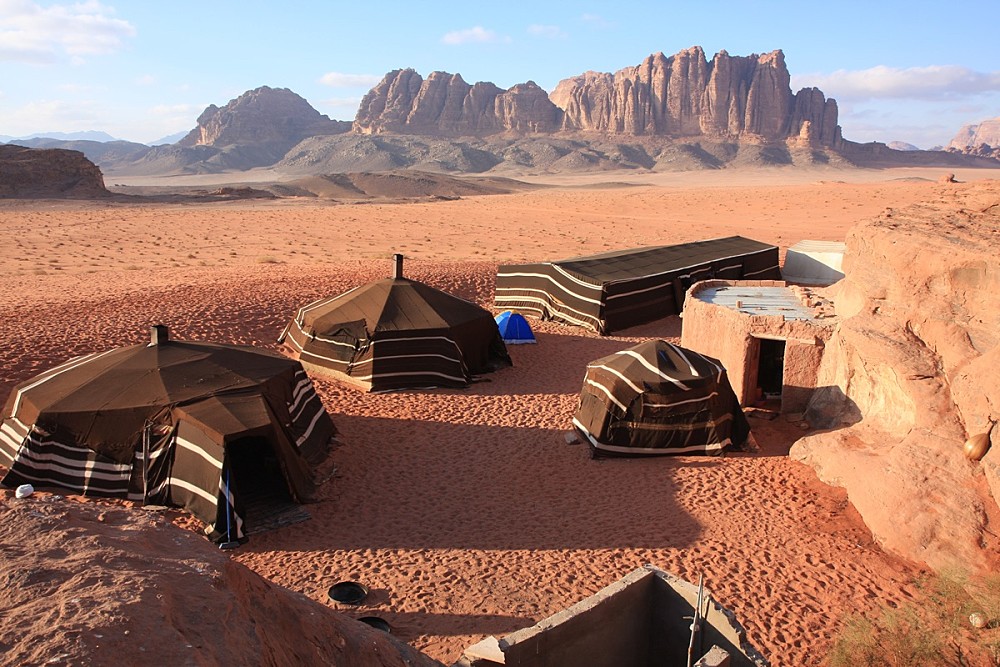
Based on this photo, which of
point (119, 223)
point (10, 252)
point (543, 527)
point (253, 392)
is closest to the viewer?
point (543, 527)

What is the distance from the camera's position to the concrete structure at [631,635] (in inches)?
226

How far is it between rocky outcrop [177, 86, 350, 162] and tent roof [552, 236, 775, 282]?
159 meters

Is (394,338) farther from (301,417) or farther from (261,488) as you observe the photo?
(261,488)

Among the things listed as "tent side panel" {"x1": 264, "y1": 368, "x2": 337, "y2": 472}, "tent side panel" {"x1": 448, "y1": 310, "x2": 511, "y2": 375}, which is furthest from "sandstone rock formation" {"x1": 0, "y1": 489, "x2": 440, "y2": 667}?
"tent side panel" {"x1": 448, "y1": 310, "x2": 511, "y2": 375}

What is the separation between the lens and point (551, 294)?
20.1 meters

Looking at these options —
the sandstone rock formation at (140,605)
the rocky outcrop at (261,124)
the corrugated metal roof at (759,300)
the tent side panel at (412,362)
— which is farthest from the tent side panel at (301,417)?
the rocky outcrop at (261,124)

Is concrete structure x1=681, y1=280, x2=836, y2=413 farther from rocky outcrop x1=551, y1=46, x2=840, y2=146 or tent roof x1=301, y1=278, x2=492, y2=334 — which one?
rocky outcrop x1=551, y1=46, x2=840, y2=146

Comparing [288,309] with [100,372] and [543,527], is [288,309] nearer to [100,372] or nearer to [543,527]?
[100,372]

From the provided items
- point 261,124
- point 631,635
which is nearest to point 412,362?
point 631,635

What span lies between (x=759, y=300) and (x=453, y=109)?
524ft

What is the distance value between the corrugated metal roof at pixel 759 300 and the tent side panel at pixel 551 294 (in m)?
3.10

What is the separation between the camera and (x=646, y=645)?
691 centimetres

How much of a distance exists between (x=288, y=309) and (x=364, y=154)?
126769mm

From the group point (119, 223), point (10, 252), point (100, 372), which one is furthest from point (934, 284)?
point (119, 223)
